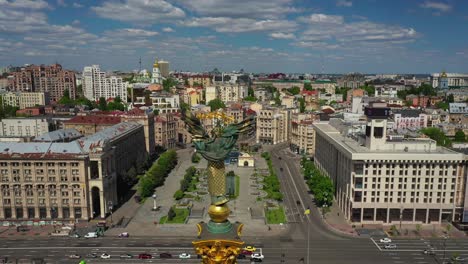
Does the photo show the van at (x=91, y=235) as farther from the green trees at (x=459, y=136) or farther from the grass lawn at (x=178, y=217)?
the green trees at (x=459, y=136)

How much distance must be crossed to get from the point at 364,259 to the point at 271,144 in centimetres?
10793

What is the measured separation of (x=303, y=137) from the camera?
6029 inches

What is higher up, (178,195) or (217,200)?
(217,200)

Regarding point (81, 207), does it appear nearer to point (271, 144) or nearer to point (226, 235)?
point (226, 235)

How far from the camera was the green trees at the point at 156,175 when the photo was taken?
Result: 3875 inches

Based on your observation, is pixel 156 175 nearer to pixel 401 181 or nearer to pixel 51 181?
pixel 51 181

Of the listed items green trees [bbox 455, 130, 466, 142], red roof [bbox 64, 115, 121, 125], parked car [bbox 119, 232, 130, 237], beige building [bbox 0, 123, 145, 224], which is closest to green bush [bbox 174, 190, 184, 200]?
beige building [bbox 0, 123, 145, 224]

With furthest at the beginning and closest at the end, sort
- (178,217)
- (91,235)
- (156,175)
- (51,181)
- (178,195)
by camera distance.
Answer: (156,175) < (178,195) < (178,217) < (51,181) < (91,235)

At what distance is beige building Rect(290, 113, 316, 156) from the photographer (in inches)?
5930

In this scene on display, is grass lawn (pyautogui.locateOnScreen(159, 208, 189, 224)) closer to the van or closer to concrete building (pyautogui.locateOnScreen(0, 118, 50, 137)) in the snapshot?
the van

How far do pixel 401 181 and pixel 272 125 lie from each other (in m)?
91.8

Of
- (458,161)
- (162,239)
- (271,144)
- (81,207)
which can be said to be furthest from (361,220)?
(271,144)

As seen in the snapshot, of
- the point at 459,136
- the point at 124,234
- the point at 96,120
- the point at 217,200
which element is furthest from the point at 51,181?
the point at 459,136

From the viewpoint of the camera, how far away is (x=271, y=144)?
172 meters
